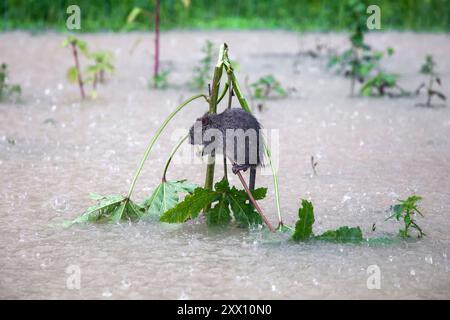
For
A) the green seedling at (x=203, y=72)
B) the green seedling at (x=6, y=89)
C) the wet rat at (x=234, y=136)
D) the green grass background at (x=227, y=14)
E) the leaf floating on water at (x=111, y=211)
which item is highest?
the green grass background at (x=227, y=14)

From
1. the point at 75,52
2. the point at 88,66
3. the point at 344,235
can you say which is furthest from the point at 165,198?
the point at 88,66

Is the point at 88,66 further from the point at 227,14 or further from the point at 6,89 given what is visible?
the point at 227,14

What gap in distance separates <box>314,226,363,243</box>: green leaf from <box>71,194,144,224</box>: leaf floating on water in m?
0.70

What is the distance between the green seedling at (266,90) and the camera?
494cm

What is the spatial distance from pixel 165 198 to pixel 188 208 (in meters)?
0.15

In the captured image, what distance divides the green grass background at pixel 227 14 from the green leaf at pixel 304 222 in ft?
18.6

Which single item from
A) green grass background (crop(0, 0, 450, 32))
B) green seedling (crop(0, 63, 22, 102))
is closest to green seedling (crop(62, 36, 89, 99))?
green seedling (crop(0, 63, 22, 102))

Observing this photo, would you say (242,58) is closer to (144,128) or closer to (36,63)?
(36,63)

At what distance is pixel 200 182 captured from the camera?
3279 millimetres

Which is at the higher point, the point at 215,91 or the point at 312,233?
the point at 215,91

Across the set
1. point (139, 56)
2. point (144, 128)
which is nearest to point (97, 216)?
point (144, 128)

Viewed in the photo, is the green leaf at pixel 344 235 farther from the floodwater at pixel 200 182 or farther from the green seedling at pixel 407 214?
the green seedling at pixel 407 214

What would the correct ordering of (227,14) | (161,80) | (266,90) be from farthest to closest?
1. (227,14)
2. (161,80)
3. (266,90)

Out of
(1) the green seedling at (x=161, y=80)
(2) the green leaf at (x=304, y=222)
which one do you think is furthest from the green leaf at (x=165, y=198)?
(1) the green seedling at (x=161, y=80)
